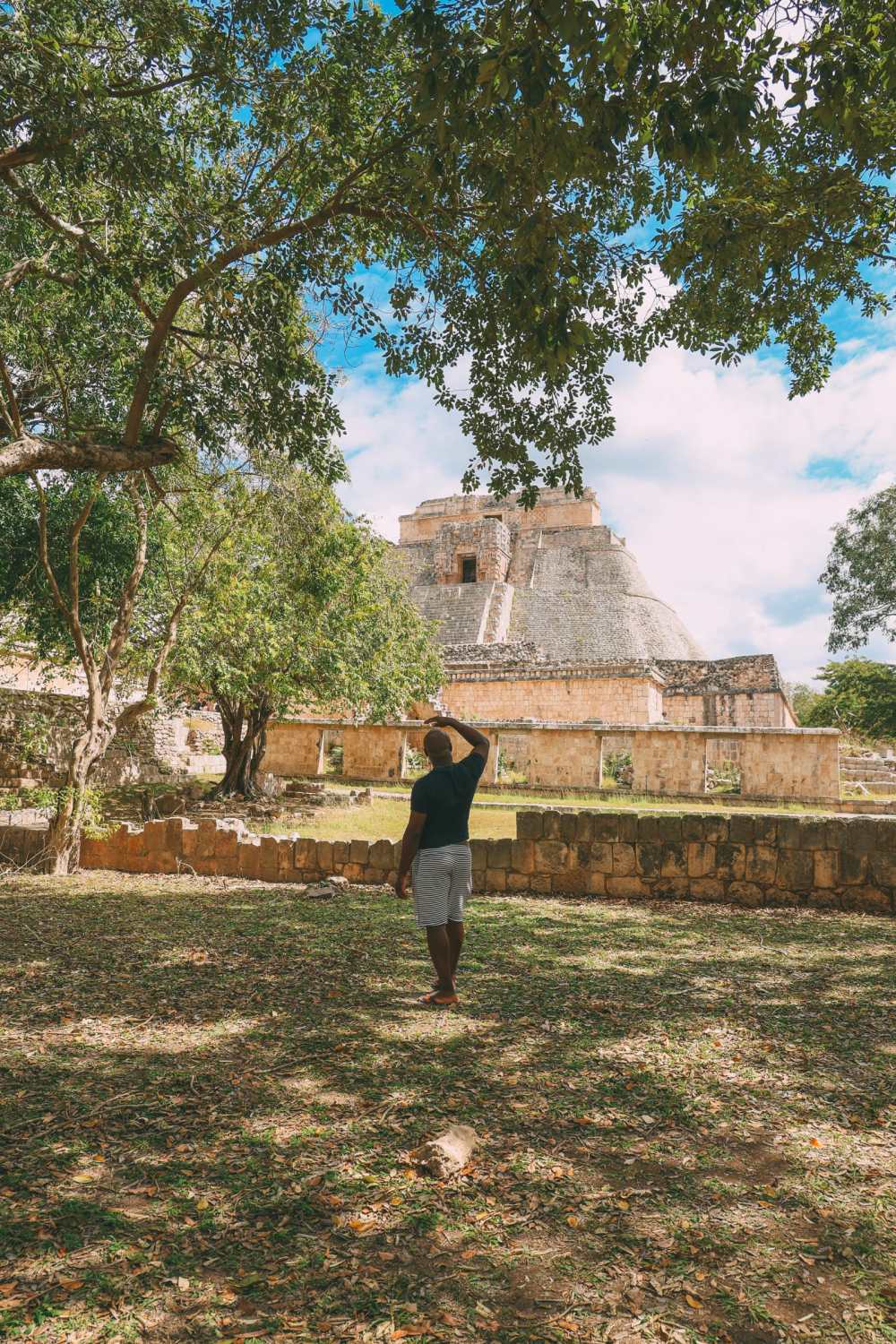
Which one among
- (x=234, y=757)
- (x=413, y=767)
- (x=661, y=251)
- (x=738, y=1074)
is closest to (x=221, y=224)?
(x=661, y=251)

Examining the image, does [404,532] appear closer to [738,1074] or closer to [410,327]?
[410,327]

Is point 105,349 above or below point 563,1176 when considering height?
above

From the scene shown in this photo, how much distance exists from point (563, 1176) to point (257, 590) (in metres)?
11.9

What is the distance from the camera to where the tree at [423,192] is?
432 cm

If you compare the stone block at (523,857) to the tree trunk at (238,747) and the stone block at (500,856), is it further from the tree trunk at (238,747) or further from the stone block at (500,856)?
the tree trunk at (238,747)

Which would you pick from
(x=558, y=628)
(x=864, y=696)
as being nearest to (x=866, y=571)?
(x=864, y=696)

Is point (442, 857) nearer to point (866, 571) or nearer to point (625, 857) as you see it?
point (625, 857)

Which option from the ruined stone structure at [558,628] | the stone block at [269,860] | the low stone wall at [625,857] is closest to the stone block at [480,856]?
the low stone wall at [625,857]

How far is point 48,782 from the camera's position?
1756cm

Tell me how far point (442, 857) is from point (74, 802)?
19.7ft

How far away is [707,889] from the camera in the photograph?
8.43m

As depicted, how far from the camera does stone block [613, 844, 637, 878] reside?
8633mm

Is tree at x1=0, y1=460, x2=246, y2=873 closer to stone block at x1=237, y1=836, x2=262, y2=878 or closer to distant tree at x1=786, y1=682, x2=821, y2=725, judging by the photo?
stone block at x1=237, y1=836, x2=262, y2=878

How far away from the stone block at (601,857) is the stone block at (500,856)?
947mm
